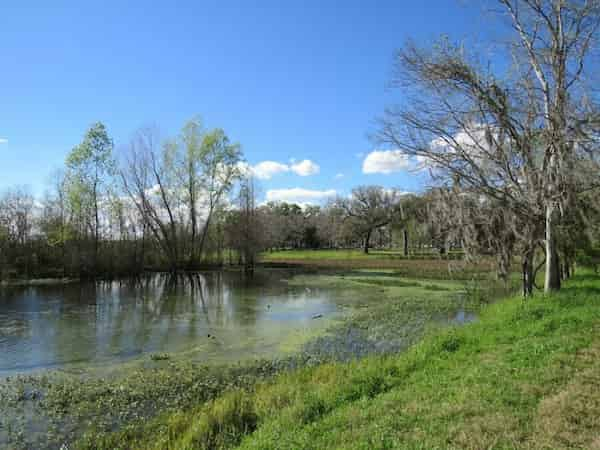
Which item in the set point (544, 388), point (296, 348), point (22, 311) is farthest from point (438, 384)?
point (22, 311)

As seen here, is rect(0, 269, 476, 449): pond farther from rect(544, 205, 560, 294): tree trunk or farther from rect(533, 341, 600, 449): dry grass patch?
rect(533, 341, 600, 449): dry grass patch

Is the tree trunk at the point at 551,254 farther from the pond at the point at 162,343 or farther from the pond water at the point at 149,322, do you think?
the pond water at the point at 149,322

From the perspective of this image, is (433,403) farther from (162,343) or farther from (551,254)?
(162,343)

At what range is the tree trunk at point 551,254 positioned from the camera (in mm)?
10269

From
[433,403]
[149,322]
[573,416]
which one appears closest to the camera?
[573,416]

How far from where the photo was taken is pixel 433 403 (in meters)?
4.76

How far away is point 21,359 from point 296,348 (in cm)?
690

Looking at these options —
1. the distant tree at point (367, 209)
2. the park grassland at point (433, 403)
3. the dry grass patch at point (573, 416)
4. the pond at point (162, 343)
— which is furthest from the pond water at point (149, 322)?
the distant tree at point (367, 209)

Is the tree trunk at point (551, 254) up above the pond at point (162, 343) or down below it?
above

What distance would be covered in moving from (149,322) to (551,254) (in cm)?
1301

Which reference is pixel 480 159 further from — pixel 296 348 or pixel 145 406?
pixel 145 406

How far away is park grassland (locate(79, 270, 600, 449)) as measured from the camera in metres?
3.90

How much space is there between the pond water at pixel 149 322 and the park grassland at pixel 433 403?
3912 mm

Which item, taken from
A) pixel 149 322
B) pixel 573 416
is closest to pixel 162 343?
pixel 149 322
